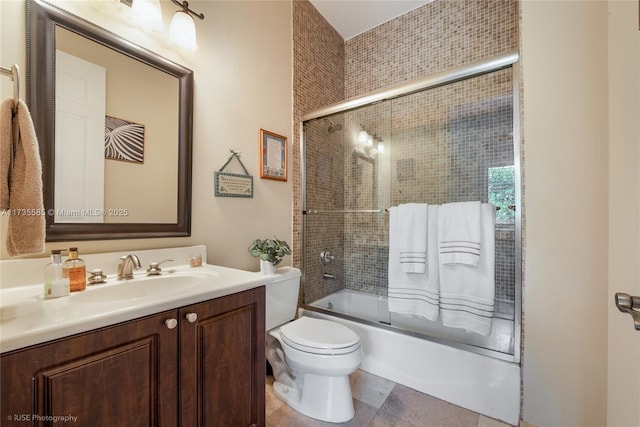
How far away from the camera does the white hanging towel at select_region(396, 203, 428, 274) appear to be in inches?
61.9

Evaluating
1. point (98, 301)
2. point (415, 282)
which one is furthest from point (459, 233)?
point (98, 301)

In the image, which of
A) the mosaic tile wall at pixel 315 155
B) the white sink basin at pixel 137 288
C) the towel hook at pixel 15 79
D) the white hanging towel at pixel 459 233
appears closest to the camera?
the towel hook at pixel 15 79

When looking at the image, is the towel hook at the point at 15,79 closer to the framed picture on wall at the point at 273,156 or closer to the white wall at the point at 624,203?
the framed picture on wall at the point at 273,156

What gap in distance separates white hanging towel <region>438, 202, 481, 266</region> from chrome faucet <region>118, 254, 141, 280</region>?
5.07 ft

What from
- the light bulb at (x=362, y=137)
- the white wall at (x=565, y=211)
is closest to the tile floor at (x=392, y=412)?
the white wall at (x=565, y=211)

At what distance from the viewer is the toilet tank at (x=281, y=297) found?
4.90ft

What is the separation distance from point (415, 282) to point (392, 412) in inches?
28.2

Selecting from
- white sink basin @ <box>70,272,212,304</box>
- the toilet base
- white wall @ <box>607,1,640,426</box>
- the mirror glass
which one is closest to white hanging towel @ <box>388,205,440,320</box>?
the toilet base

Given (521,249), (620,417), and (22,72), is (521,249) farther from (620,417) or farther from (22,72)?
(22,72)

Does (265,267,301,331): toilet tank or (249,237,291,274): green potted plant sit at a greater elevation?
(249,237,291,274): green potted plant

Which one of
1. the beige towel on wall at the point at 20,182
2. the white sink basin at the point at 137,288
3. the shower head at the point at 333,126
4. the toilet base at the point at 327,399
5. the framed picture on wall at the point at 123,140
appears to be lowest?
the toilet base at the point at 327,399

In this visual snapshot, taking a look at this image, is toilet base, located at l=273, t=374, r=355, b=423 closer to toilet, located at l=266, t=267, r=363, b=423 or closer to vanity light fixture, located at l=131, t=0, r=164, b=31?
toilet, located at l=266, t=267, r=363, b=423

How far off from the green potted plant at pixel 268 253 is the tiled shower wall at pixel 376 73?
0.52m

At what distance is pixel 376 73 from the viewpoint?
262cm
